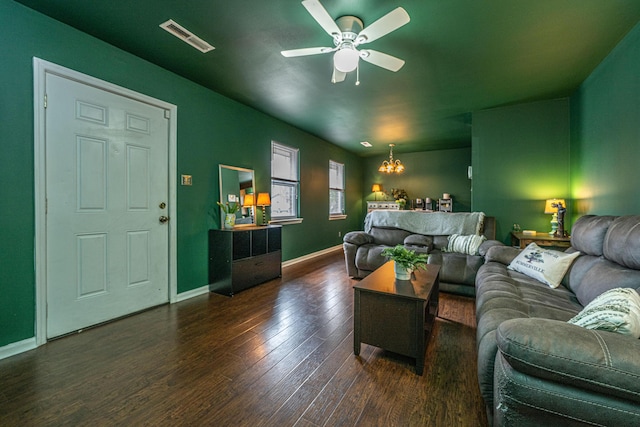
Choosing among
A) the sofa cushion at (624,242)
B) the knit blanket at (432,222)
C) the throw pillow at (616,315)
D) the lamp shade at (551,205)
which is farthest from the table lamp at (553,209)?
the throw pillow at (616,315)

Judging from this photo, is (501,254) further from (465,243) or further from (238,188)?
(238,188)

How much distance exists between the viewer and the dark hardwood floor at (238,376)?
4.68 feet

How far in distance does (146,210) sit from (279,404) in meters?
2.35

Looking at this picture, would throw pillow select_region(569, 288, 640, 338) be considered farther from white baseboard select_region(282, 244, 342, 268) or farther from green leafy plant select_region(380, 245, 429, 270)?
white baseboard select_region(282, 244, 342, 268)

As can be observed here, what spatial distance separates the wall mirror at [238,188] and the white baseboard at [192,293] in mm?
831

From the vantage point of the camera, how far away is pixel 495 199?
422 centimetres

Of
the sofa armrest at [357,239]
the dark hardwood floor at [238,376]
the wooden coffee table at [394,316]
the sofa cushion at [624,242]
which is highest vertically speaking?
the sofa cushion at [624,242]

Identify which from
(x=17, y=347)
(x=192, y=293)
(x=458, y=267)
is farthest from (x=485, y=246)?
(x=17, y=347)

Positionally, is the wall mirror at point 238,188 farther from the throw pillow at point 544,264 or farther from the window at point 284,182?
the throw pillow at point 544,264

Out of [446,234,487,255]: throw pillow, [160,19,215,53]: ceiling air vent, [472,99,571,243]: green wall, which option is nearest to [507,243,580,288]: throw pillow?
[446,234,487,255]: throw pillow

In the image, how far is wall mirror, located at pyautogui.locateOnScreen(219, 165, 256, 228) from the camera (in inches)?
145

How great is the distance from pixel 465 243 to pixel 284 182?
3126mm

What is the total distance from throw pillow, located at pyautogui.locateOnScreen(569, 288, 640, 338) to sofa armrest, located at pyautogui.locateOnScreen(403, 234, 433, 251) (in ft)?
7.86

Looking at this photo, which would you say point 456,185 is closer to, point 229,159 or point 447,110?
point 447,110
